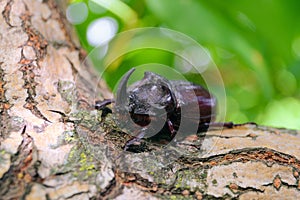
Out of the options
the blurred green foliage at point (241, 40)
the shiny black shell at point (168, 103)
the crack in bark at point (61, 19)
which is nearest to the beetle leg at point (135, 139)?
the shiny black shell at point (168, 103)

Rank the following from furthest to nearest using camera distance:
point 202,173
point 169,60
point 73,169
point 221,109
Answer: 1. point 169,60
2. point 221,109
3. point 202,173
4. point 73,169

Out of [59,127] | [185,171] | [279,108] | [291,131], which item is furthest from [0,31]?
[279,108]

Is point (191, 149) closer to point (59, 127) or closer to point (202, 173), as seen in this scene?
point (202, 173)

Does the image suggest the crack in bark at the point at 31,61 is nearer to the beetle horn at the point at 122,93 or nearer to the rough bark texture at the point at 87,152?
the rough bark texture at the point at 87,152

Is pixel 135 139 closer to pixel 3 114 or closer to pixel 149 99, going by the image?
pixel 149 99

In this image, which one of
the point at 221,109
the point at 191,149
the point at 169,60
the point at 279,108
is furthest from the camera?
the point at 279,108

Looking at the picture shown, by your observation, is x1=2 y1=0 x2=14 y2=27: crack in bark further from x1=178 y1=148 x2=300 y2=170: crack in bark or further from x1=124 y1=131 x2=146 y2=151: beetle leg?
x1=178 y1=148 x2=300 y2=170: crack in bark
